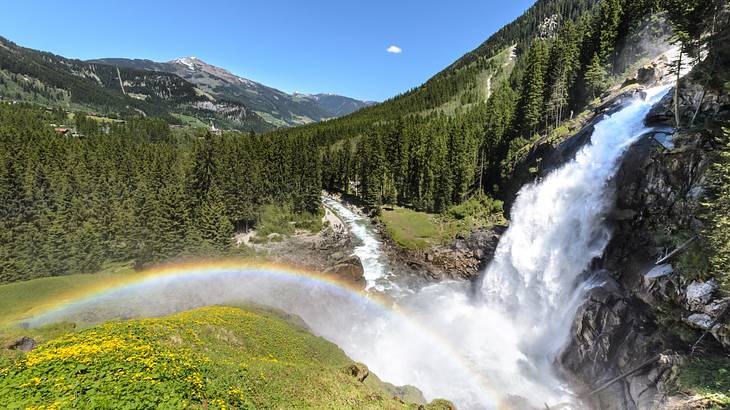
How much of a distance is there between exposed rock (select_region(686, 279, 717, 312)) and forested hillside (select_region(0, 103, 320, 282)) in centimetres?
5383

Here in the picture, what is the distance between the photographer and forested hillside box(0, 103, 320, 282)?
51094mm

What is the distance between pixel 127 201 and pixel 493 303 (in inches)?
2534

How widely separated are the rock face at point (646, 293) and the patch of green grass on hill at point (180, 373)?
1276 centimetres

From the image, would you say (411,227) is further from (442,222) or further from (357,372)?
(357,372)

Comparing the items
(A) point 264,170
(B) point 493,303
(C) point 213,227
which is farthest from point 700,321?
(A) point 264,170

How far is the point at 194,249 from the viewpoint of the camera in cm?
5188

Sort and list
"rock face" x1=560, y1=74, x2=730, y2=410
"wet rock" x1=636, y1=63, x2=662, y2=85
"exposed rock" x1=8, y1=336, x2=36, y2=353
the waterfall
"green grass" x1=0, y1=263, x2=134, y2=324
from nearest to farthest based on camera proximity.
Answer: "exposed rock" x1=8, y1=336, x2=36, y2=353 < "rock face" x1=560, y1=74, x2=730, y2=410 < the waterfall < "green grass" x1=0, y1=263, x2=134, y2=324 < "wet rock" x1=636, y1=63, x2=662, y2=85

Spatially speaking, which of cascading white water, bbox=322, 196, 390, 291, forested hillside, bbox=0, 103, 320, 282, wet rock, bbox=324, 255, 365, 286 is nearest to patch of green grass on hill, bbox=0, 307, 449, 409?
wet rock, bbox=324, 255, 365, 286

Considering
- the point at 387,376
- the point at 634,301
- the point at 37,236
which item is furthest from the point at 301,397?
the point at 37,236

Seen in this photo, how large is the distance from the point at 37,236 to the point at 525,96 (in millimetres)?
85509

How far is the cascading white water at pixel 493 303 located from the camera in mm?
29969

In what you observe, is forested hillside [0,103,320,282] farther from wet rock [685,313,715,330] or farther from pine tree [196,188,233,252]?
wet rock [685,313,715,330]

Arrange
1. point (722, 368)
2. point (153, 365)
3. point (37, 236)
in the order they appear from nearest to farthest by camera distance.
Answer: point (153, 365) → point (722, 368) → point (37, 236)

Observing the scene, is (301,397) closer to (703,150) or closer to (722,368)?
(722,368)
